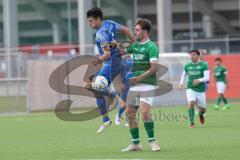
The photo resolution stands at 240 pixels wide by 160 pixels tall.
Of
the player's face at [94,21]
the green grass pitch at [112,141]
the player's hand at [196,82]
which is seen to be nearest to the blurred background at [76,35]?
the green grass pitch at [112,141]

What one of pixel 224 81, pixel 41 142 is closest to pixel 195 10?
pixel 224 81

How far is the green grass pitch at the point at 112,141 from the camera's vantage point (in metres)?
12.4

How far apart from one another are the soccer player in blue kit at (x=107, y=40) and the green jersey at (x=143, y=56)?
1127 millimetres

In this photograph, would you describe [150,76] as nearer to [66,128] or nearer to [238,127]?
[238,127]

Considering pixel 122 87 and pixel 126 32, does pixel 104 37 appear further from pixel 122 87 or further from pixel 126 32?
pixel 122 87

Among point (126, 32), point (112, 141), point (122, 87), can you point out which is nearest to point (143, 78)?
point (126, 32)

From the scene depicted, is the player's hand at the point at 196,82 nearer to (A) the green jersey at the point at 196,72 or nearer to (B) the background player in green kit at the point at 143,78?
(A) the green jersey at the point at 196,72

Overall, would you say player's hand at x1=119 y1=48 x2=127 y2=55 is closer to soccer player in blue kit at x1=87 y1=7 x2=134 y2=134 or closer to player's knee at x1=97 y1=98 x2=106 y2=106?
soccer player in blue kit at x1=87 y1=7 x2=134 y2=134

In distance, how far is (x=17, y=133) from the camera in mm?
19328

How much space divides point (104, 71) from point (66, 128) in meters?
6.40

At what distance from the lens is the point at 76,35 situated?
177ft

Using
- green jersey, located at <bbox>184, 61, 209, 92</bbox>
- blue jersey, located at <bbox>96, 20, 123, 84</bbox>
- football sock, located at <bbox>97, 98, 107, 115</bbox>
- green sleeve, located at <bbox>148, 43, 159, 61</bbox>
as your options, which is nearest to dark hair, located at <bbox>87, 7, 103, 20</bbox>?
blue jersey, located at <bbox>96, 20, 123, 84</bbox>

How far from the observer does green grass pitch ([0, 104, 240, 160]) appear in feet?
40.8

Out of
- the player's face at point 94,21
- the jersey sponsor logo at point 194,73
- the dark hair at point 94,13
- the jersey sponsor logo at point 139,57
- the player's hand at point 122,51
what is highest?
the dark hair at point 94,13
